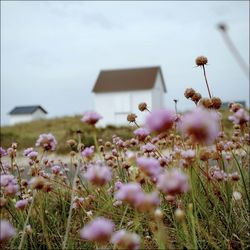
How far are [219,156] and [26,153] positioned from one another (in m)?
0.97

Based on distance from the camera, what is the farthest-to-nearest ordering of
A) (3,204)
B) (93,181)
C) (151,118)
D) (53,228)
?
(53,228)
(3,204)
(93,181)
(151,118)

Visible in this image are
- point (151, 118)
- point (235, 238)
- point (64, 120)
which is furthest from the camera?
point (64, 120)

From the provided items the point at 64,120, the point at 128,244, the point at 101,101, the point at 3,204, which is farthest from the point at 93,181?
the point at 101,101

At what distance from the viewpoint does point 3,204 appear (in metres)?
1.26

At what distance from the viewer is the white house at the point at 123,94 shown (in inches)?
856

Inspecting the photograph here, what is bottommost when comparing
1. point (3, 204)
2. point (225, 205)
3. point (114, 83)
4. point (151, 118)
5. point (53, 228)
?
point (53, 228)

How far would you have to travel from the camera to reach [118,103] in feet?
71.9

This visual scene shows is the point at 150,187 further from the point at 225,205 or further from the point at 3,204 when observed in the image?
the point at 3,204

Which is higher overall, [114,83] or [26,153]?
[114,83]

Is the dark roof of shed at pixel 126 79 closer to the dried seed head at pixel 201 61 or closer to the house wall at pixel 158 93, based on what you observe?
the house wall at pixel 158 93

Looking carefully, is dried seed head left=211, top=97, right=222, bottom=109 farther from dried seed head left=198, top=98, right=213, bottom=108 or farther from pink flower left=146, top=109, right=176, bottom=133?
pink flower left=146, top=109, right=176, bottom=133

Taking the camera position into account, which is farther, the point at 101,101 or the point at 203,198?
the point at 101,101

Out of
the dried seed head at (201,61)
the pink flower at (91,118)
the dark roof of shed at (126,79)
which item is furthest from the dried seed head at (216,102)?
the dark roof of shed at (126,79)

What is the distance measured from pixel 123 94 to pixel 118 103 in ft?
1.89
